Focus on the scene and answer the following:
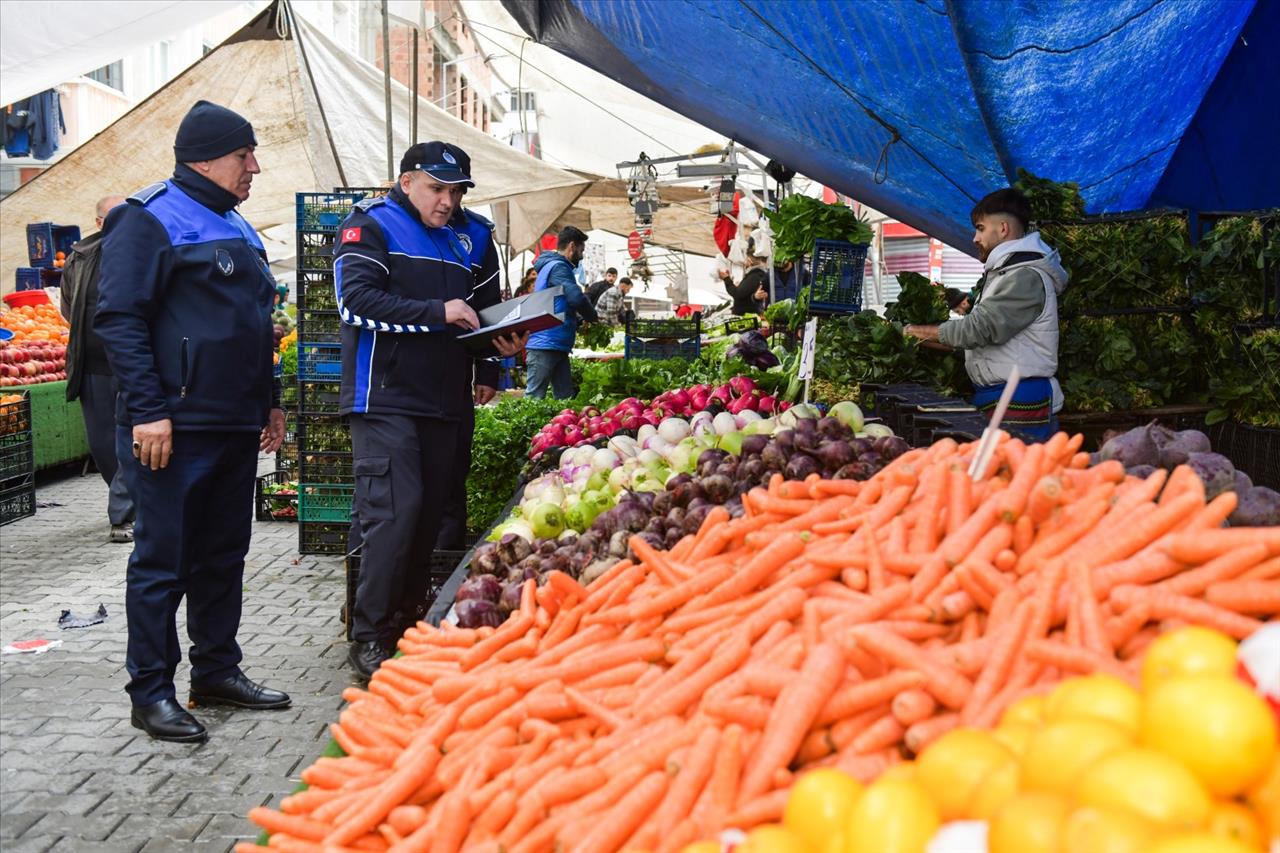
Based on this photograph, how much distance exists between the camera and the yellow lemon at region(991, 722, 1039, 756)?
1.63 m

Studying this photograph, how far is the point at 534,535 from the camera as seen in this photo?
13.4 feet

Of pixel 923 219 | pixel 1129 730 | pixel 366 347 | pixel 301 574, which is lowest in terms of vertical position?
pixel 301 574

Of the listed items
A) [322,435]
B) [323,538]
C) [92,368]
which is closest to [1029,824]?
[322,435]

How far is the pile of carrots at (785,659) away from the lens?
1.90 metres

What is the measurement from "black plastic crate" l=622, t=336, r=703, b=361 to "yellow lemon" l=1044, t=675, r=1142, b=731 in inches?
351

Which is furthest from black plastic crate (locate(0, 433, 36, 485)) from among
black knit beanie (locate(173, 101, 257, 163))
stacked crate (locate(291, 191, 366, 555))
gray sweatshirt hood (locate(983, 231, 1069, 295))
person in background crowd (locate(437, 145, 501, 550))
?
gray sweatshirt hood (locate(983, 231, 1069, 295))

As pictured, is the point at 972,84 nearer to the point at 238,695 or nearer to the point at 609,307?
the point at 238,695

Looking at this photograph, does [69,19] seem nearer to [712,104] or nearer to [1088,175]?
[712,104]

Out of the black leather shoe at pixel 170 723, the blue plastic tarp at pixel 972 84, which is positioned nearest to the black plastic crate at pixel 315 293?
the blue plastic tarp at pixel 972 84

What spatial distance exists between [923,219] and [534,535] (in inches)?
234

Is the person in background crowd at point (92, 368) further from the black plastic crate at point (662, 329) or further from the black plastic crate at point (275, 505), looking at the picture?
the black plastic crate at point (662, 329)

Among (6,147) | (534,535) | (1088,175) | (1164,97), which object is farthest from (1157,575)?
(6,147)

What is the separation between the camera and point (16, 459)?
8984 millimetres

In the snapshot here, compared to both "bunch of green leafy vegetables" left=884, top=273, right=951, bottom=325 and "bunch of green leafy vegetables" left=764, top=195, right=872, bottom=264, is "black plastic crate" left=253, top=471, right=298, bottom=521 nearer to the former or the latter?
"bunch of green leafy vegetables" left=764, top=195, right=872, bottom=264
